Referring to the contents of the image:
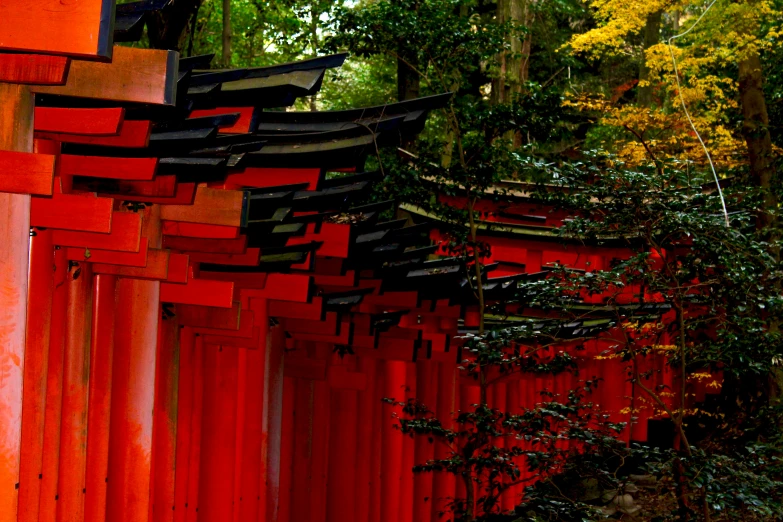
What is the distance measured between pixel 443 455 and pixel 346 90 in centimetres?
1390

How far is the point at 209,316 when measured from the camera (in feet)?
23.9

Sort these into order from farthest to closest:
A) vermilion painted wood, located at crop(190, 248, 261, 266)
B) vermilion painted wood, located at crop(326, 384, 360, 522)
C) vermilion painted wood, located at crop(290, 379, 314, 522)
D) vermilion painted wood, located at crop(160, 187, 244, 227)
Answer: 1. vermilion painted wood, located at crop(326, 384, 360, 522)
2. vermilion painted wood, located at crop(290, 379, 314, 522)
3. vermilion painted wood, located at crop(190, 248, 261, 266)
4. vermilion painted wood, located at crop(160, 187, 244, 227)

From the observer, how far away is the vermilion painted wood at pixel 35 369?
521cm

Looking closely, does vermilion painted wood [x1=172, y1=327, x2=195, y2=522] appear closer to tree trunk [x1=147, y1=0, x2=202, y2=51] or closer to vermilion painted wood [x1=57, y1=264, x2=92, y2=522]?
vermilion painted wood [x1=57, y1=264, x2=92, y2=522]

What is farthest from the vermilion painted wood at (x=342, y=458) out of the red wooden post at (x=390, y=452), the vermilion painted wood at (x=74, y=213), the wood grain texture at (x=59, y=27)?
the wood grain texture at (x=59, y=27)

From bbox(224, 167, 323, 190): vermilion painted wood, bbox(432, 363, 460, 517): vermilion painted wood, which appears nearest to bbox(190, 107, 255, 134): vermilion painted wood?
bbox(224, 167, 323, 190): vermilion painted wood

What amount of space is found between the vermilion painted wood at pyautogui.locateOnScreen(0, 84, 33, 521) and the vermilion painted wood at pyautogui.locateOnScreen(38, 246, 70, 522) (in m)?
1.29

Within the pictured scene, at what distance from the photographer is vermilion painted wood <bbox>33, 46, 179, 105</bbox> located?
4.11 m

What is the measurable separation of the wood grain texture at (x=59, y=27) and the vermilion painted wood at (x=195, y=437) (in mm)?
4564

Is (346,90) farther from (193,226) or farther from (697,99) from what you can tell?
(193,226)

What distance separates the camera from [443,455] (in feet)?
43.5

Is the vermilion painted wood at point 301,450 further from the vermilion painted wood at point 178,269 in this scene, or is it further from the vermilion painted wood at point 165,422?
the vermilion painted wood at point 178,269

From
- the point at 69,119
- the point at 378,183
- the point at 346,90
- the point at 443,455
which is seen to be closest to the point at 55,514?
the point at 69,119

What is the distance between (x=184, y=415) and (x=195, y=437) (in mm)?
210
